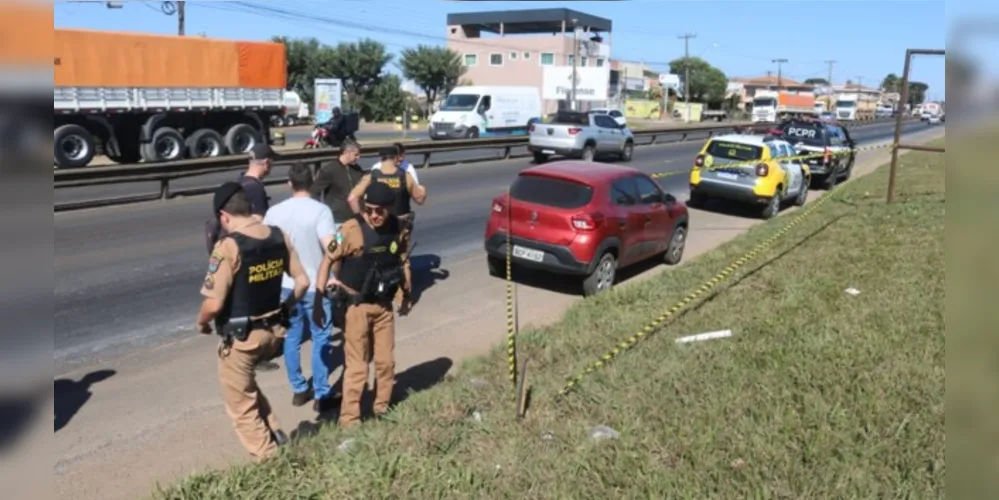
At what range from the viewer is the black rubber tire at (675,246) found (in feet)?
36.8

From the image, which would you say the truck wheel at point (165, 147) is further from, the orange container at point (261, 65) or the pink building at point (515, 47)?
the pink building at point (515, 47)

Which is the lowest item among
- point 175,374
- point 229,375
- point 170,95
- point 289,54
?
point 175,374

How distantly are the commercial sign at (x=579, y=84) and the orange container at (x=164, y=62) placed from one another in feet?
107

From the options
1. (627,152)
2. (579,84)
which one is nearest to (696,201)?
(627,152)

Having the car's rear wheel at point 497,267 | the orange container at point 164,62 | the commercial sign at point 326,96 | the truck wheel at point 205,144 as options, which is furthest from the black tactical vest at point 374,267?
the commercial sign at point 326,96

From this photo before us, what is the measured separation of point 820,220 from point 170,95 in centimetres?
1710

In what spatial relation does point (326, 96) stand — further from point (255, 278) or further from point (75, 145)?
point (255, 278)

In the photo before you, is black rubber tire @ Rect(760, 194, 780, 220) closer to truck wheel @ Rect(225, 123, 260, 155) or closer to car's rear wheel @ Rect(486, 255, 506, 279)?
car's rear wheel @ Rect(486, 255, 506, 279)

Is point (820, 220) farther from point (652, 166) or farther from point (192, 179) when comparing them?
point (192, 179)

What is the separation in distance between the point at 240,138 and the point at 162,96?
259 cm

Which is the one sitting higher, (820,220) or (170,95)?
(170,95)

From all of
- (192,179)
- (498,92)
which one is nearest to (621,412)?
(192,179)

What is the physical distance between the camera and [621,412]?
492 centimetres

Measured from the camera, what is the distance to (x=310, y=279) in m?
5.55
